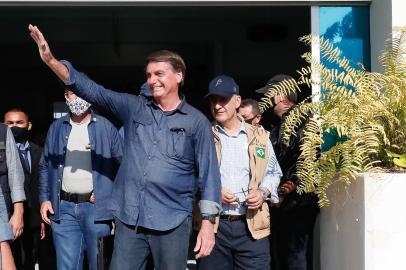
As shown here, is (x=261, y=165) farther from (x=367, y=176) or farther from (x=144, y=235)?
(x=144, y=235)

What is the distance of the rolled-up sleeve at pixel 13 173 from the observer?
14.0ft

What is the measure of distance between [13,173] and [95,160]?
57 cm

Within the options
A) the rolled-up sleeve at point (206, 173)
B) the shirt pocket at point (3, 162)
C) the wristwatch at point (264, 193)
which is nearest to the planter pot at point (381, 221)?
the wristwatch at point (264, 193)

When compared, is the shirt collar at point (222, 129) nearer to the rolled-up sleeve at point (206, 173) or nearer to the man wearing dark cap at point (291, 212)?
the man wearing dark cap at point (291, 212)

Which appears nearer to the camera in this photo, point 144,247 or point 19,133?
point 144,247

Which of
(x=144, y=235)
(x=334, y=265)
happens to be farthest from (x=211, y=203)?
(x=334, y=265)

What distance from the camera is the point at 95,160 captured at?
4.35 meters

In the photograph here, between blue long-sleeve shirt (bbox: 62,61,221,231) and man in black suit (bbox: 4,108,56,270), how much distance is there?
181cm

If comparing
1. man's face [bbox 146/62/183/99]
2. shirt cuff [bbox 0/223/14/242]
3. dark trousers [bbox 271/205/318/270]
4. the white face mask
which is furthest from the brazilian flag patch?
shirt cuff [bbox 0/223/14/242]

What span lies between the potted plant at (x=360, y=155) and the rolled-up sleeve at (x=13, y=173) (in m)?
1.75

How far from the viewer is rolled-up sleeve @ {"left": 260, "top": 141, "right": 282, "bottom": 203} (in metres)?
4.08

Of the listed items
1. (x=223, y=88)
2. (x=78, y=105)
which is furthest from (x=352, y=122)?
(x=78, y=105)

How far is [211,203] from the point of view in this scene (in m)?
3.37

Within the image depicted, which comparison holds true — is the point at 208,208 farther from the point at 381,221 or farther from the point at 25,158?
the point at 25,158
